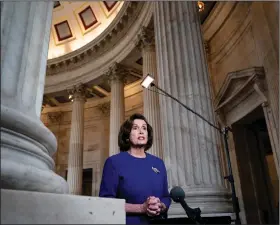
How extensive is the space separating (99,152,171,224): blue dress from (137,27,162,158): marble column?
786 centimetres

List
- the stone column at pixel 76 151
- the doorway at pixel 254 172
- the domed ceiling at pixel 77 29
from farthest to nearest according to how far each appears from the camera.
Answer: the domed ceiling at pixel 77 29, the stone column at pixel 76 151, the doorway at pixel 254 172

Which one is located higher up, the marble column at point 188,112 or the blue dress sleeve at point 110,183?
the marble column at point 188,112

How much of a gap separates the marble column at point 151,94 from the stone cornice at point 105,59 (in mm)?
629

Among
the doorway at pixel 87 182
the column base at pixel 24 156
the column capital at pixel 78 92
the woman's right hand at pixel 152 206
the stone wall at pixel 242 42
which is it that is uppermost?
the column capital at pixel 78 92

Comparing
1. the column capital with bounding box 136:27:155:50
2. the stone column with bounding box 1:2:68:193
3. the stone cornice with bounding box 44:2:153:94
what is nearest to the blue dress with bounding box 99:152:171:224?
the stone column with bounding box 1:2:68:193

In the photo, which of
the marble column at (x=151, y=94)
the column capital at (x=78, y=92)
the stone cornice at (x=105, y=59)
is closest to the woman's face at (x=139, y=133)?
the marble column at (x=151, y=94)

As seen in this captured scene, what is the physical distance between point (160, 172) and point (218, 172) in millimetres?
3625

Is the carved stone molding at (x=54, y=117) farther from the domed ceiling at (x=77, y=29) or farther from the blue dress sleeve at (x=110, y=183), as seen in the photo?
the blue dress sleeve at (x=110, y=183)

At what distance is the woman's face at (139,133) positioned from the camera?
2.72 metres

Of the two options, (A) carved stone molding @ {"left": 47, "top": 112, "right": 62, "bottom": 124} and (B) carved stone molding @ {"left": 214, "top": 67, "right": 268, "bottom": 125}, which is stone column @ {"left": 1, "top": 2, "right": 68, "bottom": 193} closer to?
(B) carved stone molding @ {"left": 214, "top": 67, "right": 268, "bottom": 125}

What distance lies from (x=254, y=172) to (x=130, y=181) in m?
9.10

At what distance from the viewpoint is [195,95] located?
680 centimetres

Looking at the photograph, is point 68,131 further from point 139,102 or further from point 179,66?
point 179,66

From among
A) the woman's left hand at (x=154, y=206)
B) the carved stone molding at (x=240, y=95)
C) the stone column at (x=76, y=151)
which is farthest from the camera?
the stone column at (x=76, y=151)
